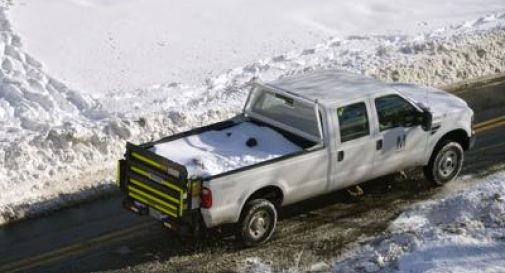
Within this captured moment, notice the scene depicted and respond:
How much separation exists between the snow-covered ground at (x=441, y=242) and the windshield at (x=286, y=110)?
1.72 metres

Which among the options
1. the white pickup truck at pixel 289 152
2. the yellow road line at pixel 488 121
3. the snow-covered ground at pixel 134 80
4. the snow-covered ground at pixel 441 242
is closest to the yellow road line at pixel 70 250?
the white pickup truck at pixel 289 152

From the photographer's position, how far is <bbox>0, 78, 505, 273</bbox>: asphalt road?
37.1ft

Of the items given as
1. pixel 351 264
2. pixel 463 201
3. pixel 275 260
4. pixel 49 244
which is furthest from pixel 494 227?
pixel 49 244

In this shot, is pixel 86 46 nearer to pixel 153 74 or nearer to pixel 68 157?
pixel 153 74

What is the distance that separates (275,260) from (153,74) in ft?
26.7

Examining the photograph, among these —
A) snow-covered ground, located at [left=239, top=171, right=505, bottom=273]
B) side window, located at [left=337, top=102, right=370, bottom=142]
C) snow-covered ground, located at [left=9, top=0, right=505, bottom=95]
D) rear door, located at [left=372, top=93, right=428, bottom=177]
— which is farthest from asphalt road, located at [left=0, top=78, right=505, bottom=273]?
snow-covered ground, located at [left=9, top=0, right=505, bottom=95]

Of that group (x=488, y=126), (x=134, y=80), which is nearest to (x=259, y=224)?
(x=488, y=126)

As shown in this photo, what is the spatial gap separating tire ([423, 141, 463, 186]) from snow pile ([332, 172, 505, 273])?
863 mm

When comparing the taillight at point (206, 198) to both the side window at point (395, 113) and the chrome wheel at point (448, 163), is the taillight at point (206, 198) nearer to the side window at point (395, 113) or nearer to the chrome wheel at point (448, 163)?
the side window at point (395, 113)

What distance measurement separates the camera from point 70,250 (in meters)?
11.7

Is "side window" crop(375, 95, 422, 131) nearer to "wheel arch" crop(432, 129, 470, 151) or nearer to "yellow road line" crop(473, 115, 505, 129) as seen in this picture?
"wheel arch" crop(432, 129, 470, 151)

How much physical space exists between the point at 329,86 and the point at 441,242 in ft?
9.58

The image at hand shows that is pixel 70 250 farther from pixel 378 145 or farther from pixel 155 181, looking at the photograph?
pixel 378 145

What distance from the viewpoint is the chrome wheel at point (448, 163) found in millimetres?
13219
